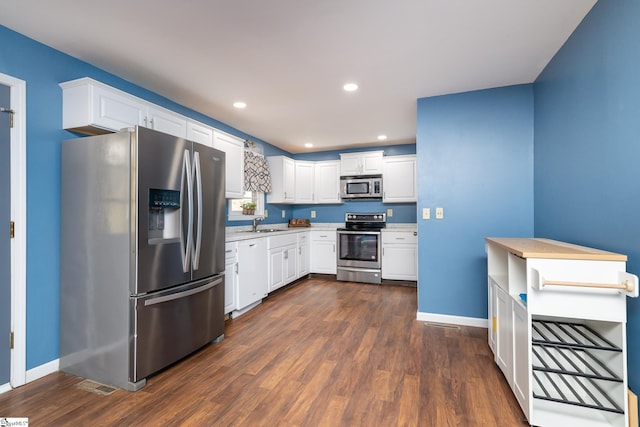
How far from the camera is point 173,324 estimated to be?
7.45ft

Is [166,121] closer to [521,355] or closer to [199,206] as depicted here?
[199,206]

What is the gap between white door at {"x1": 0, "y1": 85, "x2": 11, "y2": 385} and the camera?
200 cm

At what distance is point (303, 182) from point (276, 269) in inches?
82.3

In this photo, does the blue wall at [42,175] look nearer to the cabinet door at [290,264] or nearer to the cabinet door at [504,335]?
the cabinet door at [290,264]

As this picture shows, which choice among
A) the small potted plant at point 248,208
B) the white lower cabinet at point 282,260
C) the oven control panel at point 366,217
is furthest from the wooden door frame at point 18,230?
the oven control panel at point 366,217

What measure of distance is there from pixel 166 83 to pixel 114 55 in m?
→ 0.54

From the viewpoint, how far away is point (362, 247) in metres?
5.13

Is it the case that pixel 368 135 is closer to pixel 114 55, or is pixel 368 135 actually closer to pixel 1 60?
pixel 114 55

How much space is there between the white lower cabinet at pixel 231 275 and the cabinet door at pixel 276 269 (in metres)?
0.82

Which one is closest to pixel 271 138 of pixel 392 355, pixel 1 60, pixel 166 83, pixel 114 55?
pixel 166 83

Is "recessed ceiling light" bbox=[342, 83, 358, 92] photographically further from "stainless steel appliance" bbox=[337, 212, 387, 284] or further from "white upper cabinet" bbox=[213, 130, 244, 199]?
"stainless steel appliance" bbox=[337, 212, 387, 284]

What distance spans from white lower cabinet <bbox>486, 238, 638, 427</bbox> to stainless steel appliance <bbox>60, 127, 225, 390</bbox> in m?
2.32

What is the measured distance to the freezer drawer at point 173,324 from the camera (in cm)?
204

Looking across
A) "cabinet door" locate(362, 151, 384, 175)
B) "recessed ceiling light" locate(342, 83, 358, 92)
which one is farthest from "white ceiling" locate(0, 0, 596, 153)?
"cabinet door" locate(362, 151, 384, 175)
